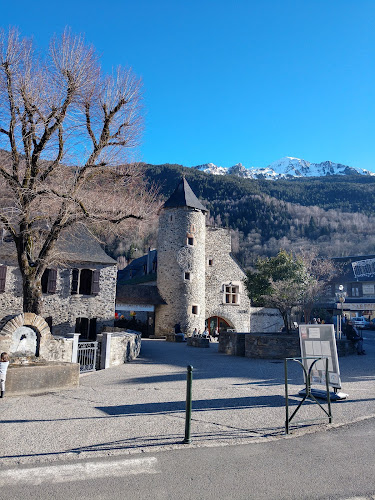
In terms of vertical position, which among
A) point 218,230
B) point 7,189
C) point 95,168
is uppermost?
point 218,230

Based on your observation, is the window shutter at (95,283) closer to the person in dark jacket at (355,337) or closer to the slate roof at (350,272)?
the person in dark jacket at (355,337)

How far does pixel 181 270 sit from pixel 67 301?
9016 mm

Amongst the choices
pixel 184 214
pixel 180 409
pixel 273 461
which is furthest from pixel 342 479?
pixel 184 214

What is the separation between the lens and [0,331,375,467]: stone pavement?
17.0 feet

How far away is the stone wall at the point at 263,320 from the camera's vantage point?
34.9 metres

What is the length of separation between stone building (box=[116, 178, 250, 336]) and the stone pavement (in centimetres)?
1680

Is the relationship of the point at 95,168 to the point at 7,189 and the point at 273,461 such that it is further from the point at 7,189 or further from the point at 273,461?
the point at 273,461

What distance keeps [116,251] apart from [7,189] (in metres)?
77.4

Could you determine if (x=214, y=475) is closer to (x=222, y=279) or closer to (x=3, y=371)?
(x=3, y=371)

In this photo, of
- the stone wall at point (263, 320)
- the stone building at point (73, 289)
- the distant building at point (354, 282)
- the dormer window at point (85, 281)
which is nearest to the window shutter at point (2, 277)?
the stone building at point (73, 289)

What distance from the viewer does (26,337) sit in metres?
9.84

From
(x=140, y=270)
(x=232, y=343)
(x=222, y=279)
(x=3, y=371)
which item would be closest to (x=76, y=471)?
(x=3, y=371)

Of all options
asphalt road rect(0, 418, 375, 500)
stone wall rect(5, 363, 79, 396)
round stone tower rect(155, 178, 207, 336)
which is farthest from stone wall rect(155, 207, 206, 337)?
asphalt road rect(0, 418, 375, 500)

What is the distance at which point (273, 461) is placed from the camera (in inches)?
181
